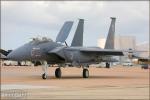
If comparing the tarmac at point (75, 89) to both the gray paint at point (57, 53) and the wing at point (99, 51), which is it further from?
the wing at point (99, 51)

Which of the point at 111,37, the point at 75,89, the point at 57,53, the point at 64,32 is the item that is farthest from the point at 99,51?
the point at 75,89

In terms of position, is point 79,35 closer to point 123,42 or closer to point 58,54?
point 58,54

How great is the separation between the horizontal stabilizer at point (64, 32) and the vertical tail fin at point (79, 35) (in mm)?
893

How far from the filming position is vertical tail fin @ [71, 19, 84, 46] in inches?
1296

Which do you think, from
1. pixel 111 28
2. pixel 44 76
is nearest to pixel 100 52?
pixel 44 76

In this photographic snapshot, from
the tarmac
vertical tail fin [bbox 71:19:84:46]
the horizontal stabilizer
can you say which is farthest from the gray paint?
the horizontal stabilizer

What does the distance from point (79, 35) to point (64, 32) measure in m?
1.83

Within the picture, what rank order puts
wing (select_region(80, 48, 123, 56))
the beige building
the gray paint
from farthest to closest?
the beige building → wing (select_region(80, 48, 123, 56)) → the gray paint

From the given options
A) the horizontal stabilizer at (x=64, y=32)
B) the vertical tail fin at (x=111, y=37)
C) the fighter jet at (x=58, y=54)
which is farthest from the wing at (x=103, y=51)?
the vertical tail fin at (x=111, y=37)

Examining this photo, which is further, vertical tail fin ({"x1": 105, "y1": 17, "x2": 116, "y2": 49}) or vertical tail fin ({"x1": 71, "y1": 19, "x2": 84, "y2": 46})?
vertical tail fin ({"x1": 105, "y1": 17, "x2": 116, "y2": 49})

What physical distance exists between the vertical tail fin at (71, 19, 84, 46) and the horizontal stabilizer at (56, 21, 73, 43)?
0.89 m

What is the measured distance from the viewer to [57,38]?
33219 millimetres

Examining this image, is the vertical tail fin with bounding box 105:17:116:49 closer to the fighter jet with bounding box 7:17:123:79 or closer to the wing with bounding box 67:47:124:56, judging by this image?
the fighter jet with bounding box 7:17:123:79

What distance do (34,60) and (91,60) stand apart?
5.21 meters
